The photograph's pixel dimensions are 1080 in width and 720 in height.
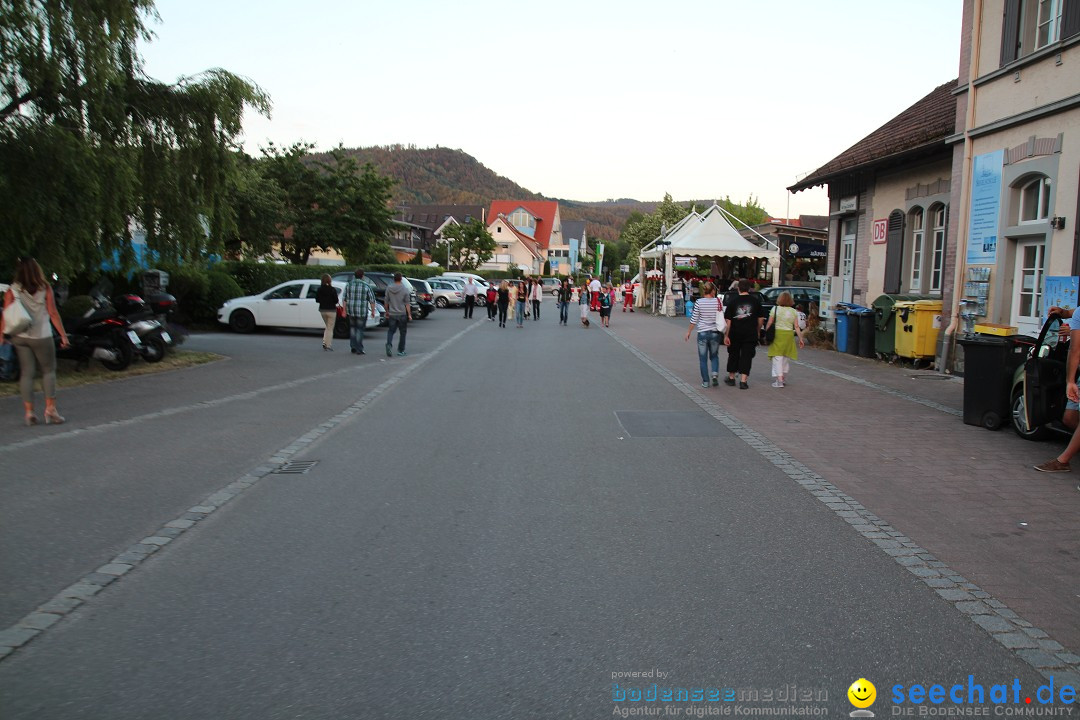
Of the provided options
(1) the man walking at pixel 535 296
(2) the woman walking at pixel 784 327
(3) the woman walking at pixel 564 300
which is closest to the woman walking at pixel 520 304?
(1) the man walking at pixel 535 296

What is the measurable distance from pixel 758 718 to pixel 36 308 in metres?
8.76

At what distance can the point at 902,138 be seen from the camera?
780 inches

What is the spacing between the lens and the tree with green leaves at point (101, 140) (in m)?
12.1

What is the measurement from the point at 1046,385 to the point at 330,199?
1516 inches

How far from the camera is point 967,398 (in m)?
A: 10.4

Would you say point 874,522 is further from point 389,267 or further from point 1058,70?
point 389,267

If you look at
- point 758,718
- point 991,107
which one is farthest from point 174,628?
point 991,107

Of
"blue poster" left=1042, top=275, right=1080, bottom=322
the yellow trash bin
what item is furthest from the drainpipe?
"blue poster" left=1042, top=275, right=1080, bottom=322

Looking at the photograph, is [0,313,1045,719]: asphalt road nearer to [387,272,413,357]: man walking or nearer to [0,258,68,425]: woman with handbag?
[0,258,68,425]: woman with handbag

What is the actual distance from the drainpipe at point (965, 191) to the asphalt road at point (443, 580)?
8.43m

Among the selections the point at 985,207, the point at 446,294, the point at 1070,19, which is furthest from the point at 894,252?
the point at 446,294

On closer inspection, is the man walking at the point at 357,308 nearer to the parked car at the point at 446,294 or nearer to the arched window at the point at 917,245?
the arched window at the point at 917,245

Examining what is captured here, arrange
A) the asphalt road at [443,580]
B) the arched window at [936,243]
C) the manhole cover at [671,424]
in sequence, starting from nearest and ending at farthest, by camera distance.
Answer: the asphalt road at [443,580] → the manhole cover at [671,424] → the arched window at [936,243]

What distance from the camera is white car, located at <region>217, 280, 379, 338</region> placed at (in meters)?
23.6
